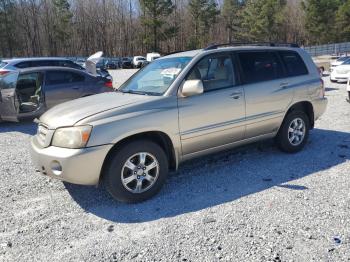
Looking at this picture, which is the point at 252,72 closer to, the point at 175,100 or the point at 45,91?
the point at 175,100

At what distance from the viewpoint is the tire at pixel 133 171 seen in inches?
158

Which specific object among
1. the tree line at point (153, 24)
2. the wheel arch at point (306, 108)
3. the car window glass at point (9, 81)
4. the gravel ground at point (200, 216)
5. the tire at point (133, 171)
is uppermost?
the tree line at point (153, 24)

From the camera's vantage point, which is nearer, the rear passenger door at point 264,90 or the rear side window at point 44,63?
the rear passenger door at point 264,90

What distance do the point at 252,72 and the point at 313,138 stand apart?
2.38m

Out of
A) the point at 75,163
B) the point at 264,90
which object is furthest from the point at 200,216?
the point at 264,90

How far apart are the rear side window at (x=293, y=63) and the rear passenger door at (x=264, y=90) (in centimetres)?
13

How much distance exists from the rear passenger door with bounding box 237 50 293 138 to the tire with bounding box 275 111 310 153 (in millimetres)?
179

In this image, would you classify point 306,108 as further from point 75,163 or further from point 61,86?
point 61,86

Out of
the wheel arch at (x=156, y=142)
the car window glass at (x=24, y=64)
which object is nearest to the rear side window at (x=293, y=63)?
the wheel arch at (x=156, y=142)

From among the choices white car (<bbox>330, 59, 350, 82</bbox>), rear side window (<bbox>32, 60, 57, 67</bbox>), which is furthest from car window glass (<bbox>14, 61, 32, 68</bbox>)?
white car (<bbox>330, 59, 350, 82</bbox>)

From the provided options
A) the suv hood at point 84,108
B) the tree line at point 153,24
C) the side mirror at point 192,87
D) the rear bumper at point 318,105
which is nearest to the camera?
the suv hood at point 84,108

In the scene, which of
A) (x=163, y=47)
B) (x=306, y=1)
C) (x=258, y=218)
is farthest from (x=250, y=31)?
(x=258, y=218)

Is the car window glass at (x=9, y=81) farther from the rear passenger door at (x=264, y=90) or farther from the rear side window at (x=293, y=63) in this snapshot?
the rear side window at (x=293, y=63)

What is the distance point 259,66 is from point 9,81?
635 cm
